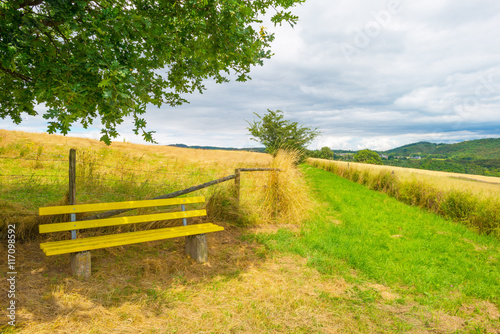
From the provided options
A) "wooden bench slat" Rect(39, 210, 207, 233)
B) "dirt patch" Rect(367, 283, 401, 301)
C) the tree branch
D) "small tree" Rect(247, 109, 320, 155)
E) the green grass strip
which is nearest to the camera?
"wooden bench slat" Rect(39, 210, 207, 233)

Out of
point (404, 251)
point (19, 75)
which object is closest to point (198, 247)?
point (19, 75)

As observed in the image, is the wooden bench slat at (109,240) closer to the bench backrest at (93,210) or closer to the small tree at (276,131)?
the bench backrest at (93,210)

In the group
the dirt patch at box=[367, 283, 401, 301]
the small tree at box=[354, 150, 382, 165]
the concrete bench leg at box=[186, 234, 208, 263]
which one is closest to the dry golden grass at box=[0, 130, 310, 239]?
the concrete bench leg at box=[186, 234, 208, 263]

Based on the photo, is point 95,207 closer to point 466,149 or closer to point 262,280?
point 262,280

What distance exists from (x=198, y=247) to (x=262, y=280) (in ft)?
3.92

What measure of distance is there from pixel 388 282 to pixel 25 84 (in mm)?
6824

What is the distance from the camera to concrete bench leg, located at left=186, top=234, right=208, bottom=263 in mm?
4496

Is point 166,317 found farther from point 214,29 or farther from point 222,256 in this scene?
point 214,29

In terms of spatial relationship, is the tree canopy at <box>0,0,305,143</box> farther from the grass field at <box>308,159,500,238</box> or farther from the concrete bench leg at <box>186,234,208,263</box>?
the grass field at <box>308,159,500,238</box>

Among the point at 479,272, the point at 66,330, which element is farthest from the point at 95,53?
the point at 479,272

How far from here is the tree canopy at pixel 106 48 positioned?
3.29 m

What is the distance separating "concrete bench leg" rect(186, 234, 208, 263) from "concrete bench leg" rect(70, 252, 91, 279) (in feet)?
4.93

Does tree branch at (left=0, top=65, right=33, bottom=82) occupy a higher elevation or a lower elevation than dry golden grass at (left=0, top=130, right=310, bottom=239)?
higher

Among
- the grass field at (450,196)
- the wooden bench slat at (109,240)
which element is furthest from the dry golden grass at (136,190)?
the grass field at (450,196)
